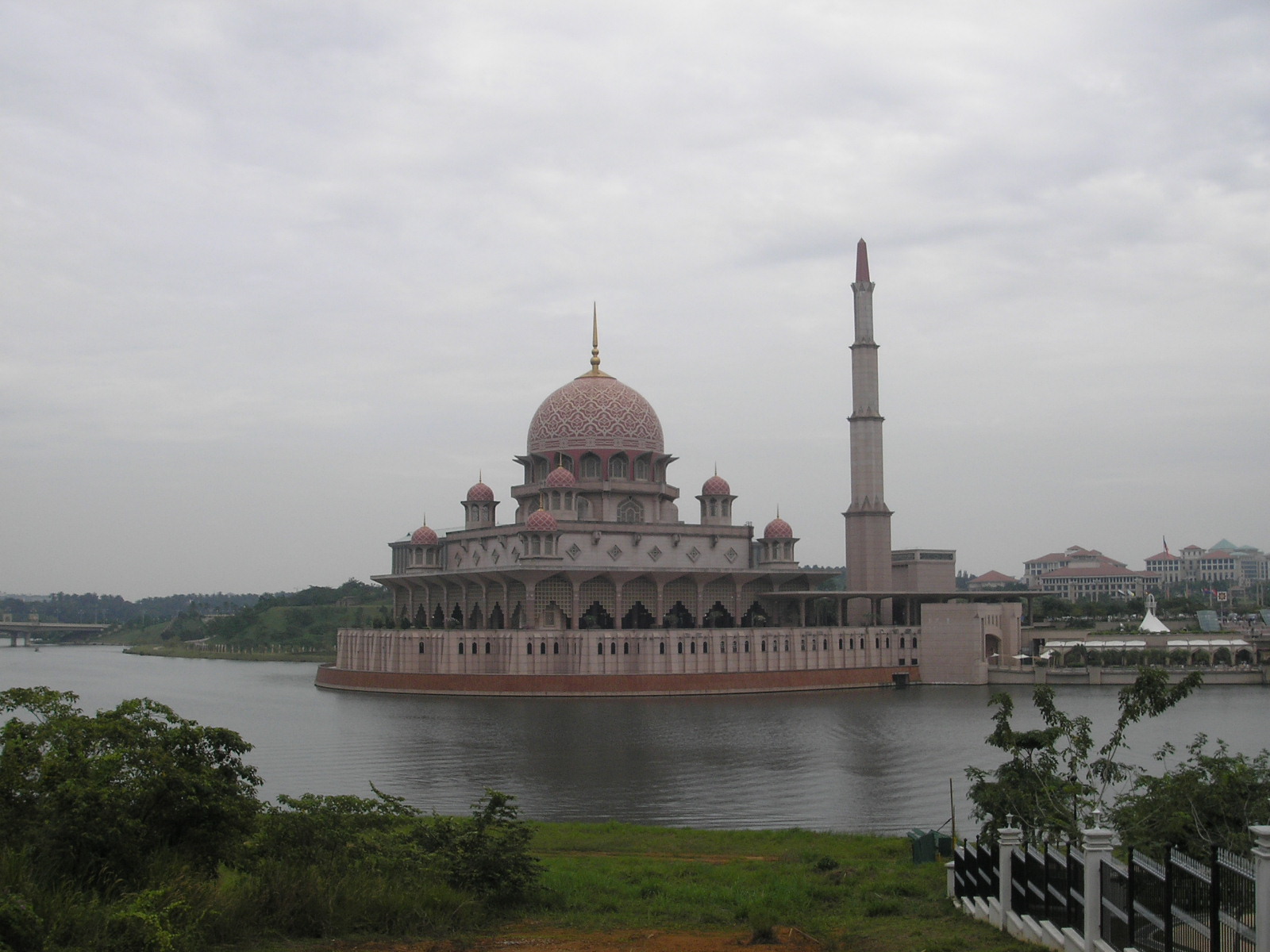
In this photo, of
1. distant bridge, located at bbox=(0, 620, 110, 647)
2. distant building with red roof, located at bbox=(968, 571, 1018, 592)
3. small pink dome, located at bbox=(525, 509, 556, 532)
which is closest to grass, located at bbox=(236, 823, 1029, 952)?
small pink dome, located at bbox=(525, 509, 556, 532)

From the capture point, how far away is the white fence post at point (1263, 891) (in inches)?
→ 392

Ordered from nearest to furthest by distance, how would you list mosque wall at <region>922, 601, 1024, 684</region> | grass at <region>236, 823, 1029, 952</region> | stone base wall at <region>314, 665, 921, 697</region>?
1. grass at <region>236, 823, 1029, 952</region>
2. stone base wall at <region>314, 665, 921, 697</region>
3. mosque wall at <region>922, 601, 1024, 684</region>

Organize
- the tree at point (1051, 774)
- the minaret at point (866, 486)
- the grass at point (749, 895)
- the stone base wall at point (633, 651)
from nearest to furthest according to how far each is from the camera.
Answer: the grass at point (749, 895) < the tree at point (1051, 774) < the stone base wall at point (633, 651) < the minaret at point (866, 486)

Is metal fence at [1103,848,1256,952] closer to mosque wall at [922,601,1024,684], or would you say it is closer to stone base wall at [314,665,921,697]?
stone base wall at [314,665,921,697]

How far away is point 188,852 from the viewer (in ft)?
47.6

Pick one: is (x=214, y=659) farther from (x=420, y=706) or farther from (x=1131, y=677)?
(x=1131, y=677)

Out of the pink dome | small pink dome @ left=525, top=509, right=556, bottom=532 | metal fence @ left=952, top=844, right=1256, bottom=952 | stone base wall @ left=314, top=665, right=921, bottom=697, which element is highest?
the pink dome

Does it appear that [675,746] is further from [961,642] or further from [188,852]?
[961,642]

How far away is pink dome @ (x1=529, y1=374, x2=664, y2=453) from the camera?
6856 centimetres

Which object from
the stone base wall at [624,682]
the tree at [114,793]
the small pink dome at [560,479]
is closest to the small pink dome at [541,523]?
the small pink dome at [560,479]

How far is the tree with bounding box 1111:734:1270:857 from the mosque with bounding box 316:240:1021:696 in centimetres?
4234

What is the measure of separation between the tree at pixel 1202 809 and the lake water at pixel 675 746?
9.15 meters

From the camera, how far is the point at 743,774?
32781mm

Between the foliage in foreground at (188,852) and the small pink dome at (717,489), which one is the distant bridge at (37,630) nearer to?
the small pink dome at (717,489)
